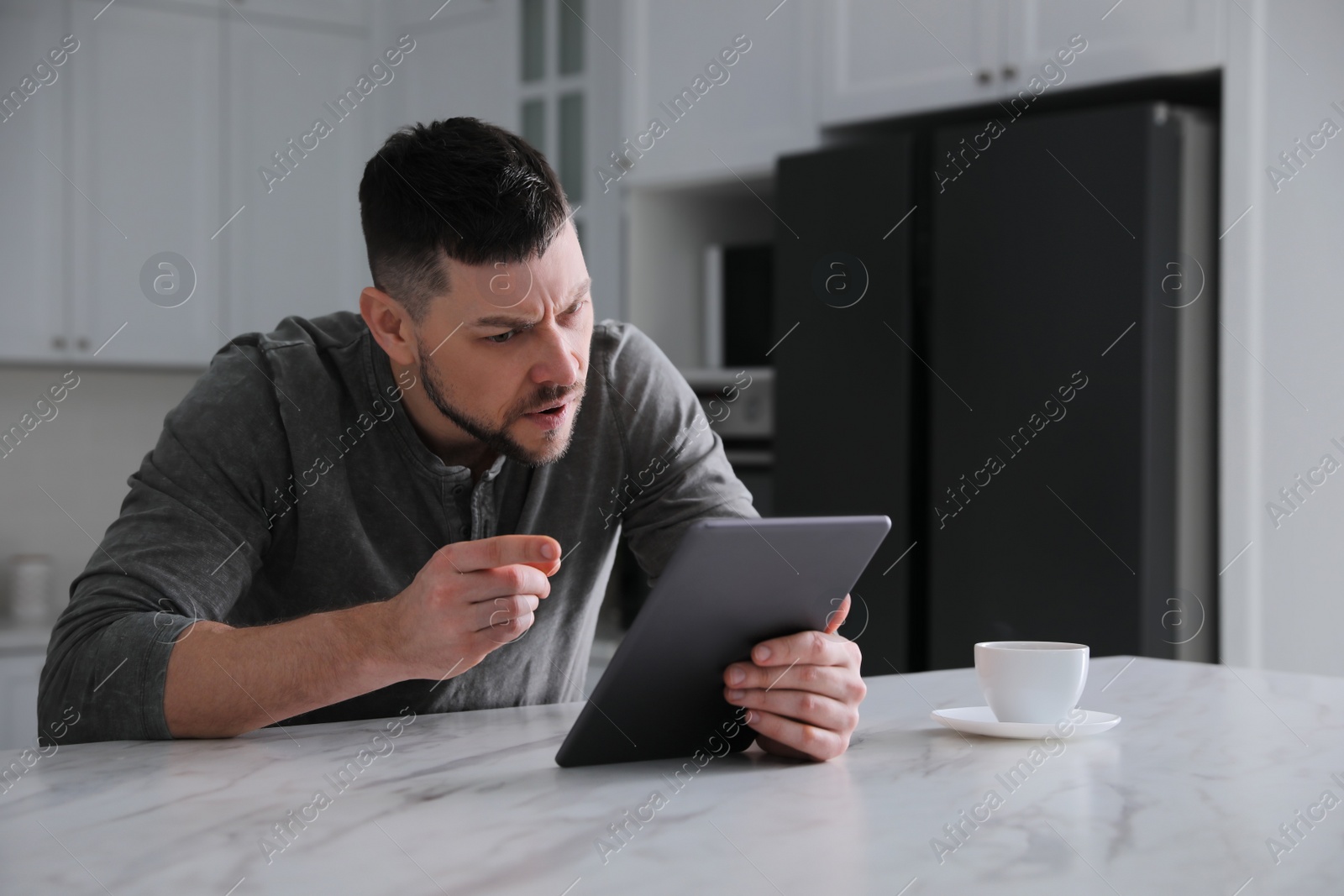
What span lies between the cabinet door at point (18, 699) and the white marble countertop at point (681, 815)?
2.33 metres

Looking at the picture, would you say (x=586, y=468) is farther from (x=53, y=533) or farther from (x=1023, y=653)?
(x=53, y=533)

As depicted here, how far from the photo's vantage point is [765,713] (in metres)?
0.97

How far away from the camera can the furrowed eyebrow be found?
126 centimetres

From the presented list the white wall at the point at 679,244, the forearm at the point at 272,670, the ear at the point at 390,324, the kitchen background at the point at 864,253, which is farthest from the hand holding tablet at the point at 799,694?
the white wall at the point at 679,244

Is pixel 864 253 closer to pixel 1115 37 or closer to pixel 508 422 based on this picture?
pixel 1115 37

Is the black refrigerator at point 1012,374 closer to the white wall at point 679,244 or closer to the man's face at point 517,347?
the white wall at point 679,244

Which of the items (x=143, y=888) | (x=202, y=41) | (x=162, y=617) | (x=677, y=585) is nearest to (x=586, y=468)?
(x=162, y=617)

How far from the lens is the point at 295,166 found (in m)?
3.47

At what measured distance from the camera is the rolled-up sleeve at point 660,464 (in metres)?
1.47

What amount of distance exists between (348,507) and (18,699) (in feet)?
6.89

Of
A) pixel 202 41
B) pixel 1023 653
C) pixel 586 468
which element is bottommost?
pixel 1023 653

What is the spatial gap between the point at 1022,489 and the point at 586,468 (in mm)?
1034

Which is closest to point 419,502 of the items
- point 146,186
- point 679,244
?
point 679,244

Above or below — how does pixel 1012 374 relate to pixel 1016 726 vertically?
above
